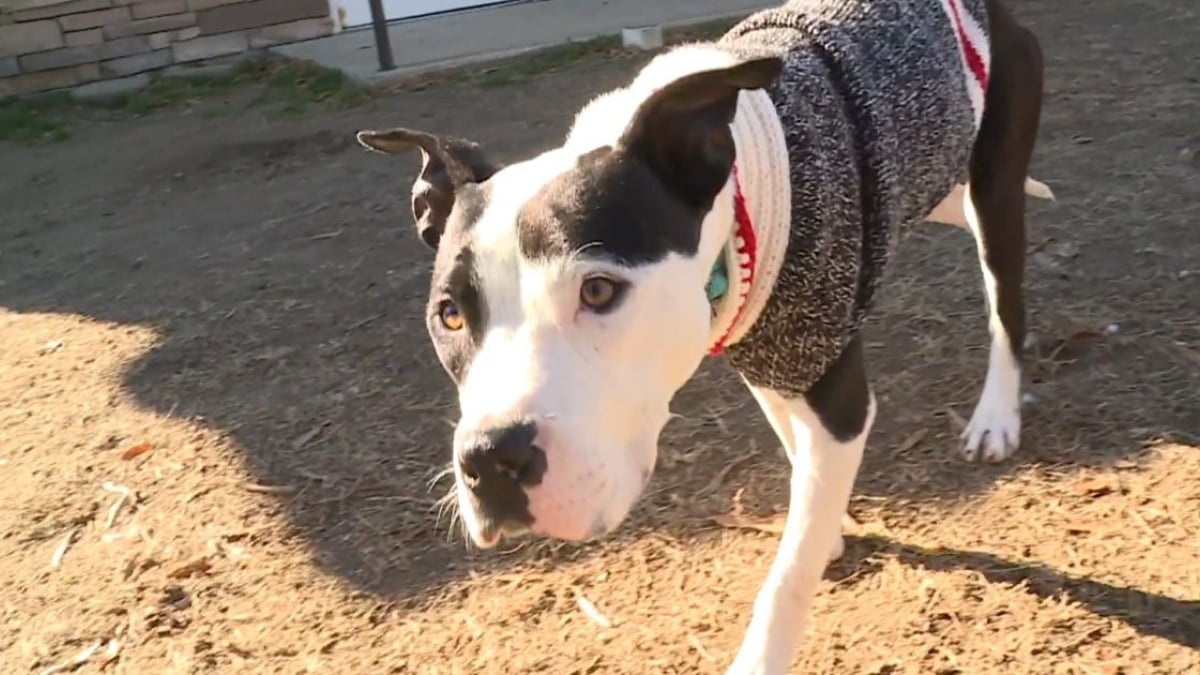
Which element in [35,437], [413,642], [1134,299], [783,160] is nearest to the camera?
[783,160]

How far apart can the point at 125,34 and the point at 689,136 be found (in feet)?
28.1

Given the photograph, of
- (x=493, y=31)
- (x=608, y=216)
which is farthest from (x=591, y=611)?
(x=493, y=31)

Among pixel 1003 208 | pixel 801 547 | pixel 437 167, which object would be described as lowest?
pixel 801 547

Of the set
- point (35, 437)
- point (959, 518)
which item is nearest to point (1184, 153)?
point (959, 518)

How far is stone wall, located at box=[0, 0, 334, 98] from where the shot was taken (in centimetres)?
937

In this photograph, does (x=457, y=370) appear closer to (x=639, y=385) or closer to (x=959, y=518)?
(x=639, y=385)

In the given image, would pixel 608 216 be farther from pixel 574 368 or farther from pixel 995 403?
pixel 995 403

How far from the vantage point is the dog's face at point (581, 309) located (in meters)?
1.88

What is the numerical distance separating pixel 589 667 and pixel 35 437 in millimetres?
2436

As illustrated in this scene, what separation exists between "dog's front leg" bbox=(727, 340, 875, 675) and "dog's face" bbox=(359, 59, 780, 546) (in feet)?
1.95

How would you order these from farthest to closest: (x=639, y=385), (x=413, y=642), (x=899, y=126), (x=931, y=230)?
(x=931, y=230), (x=413, y=642), (x=899, y=126), (x=639, y=385)

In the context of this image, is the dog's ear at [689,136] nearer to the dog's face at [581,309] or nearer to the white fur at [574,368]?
the dog's face at [581,309]

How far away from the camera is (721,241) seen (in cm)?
222

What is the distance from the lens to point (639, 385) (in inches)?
78.2
